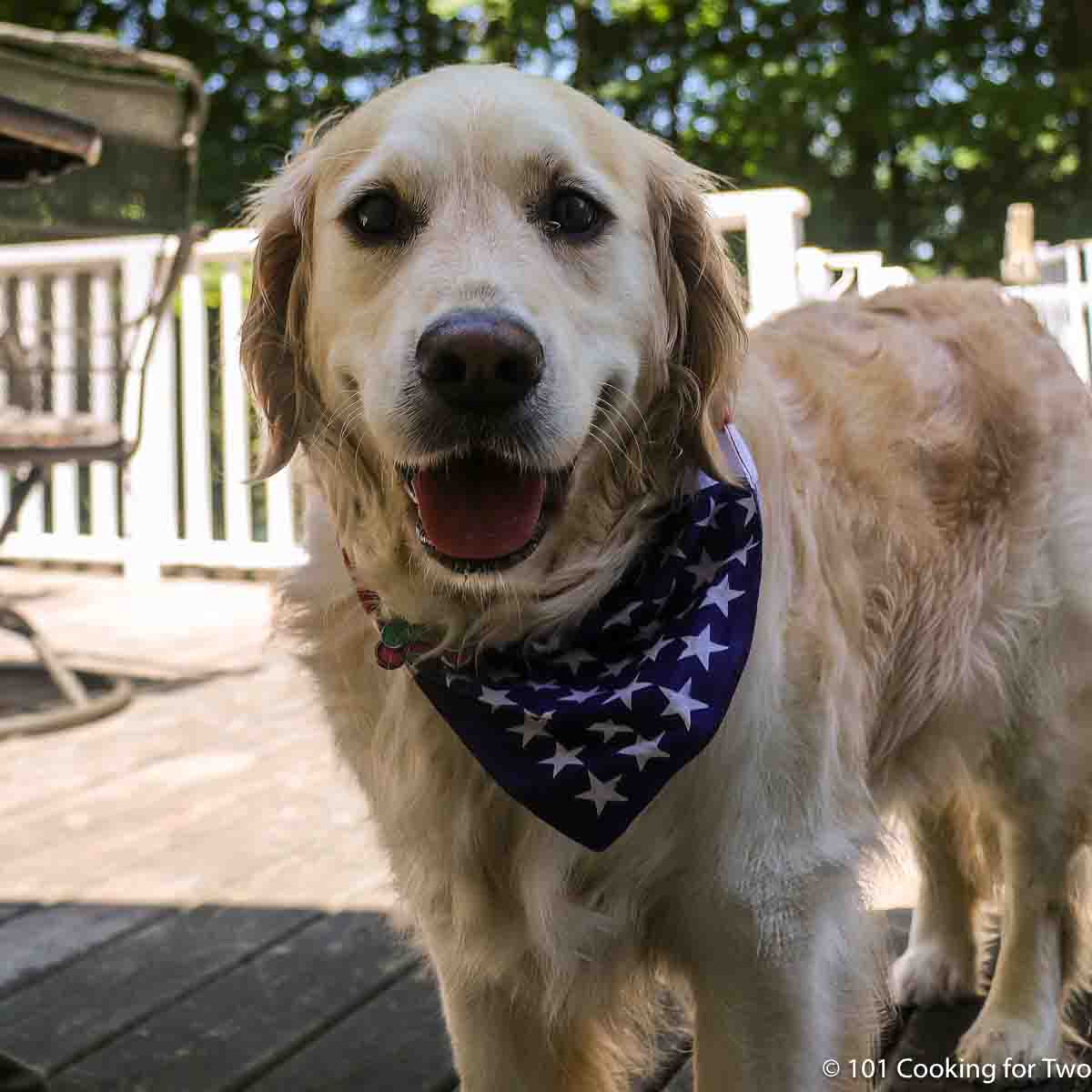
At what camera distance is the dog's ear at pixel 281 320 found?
5.72 ft

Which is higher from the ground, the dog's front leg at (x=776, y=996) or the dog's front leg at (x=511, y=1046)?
the dog's front leg at (x=776, y=996)

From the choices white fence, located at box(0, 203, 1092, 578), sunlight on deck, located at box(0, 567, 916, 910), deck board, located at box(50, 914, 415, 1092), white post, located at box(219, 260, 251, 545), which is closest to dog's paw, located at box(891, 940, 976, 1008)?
sunlight on deck, located at box(0, 567, 916, 910)

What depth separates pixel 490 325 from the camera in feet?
4.49

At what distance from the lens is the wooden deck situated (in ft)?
6.67

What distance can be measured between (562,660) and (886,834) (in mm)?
605

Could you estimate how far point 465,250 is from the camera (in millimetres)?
1503

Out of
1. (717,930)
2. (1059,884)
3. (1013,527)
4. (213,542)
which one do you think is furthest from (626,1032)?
(213,542)

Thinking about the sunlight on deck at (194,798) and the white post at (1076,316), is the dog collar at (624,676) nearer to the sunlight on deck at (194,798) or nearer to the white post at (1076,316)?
the sunlight on deck at (194,798)

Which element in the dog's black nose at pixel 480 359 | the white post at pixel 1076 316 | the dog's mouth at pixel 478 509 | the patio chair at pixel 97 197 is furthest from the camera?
the white post at pixel 1076 316

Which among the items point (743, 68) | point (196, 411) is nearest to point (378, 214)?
point (196, 411)

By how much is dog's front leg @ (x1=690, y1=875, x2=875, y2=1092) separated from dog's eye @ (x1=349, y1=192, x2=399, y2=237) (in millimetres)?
896

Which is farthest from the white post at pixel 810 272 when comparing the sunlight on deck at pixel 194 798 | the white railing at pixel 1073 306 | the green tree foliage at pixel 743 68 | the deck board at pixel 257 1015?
the green tree foliage at pixel 743 68

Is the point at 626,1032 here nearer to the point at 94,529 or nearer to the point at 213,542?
the point at 213,542

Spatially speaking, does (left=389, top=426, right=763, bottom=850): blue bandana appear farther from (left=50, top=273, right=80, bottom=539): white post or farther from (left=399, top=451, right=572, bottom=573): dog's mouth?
(left=50, top=273, right=80, bottom=539): white post
